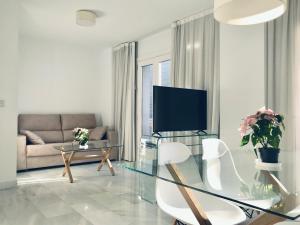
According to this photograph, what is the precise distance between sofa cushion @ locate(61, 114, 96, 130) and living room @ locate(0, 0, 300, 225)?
1.0 inches

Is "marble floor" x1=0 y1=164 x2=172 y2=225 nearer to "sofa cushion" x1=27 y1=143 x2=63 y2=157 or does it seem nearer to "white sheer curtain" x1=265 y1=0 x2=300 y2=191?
"sofa cushion" x1=27 y1=143 x2=63 y2=157

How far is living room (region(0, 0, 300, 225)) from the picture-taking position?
2098 mm

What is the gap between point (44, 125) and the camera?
556cm

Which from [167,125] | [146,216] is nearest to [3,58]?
[167,125]

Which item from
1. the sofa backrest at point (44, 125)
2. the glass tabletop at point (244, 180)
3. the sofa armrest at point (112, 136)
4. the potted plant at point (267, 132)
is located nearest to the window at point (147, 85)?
the sofa armrest at point (112, 136)

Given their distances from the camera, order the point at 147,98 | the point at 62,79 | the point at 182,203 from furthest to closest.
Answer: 1. the point at 62,79
2. the point at 147,98
3. the point at 182,203

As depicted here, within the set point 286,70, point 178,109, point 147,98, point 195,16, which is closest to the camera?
point 286,70

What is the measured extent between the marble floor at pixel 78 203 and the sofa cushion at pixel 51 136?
1.18 metres

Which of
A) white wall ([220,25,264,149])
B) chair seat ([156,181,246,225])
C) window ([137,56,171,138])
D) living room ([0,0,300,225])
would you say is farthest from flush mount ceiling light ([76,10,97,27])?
chair seat ([156,181,246,225])

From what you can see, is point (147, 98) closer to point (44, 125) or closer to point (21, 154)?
point (44, 125)

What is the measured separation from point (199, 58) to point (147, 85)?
5.40 feet

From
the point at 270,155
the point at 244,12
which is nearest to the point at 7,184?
the point at 270,155

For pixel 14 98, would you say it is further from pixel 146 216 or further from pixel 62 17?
pixel 146 216

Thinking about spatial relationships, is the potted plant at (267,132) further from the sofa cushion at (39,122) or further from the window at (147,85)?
the sofa cushion at (39,122)
